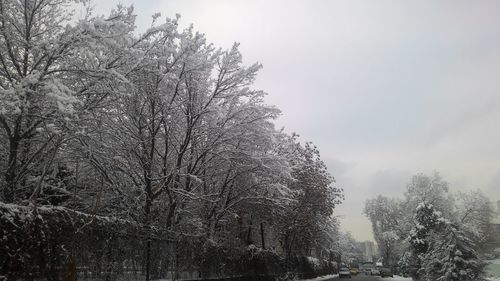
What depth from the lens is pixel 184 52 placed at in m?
16.8

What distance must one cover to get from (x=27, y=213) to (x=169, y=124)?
34.8 ft

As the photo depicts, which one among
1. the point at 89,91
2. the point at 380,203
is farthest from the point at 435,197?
the point at 89,91

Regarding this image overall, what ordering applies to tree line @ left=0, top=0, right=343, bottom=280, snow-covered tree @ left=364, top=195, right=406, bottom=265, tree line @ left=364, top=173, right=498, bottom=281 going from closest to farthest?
tree line @ left=0, top=0, right=343, bottom=280 → tree line @ left=364, top=173, right=498, bottom=281 → snow-covered tree @ left=364, top=195, right=406, bottom=265

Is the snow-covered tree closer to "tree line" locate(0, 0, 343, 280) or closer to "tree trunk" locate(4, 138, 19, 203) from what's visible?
"tree line" locate(0, 0, 343, 280)

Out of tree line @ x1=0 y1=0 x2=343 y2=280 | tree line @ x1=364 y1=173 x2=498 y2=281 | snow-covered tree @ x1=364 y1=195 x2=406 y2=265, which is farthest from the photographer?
Result: snow-covered tree @ x1=364 y1=195 x2=406 y2=265

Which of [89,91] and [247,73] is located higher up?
[247,73]

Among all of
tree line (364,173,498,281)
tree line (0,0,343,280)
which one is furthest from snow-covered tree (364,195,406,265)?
tree line (0,0,343,280)

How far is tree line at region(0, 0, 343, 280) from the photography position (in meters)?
10.6

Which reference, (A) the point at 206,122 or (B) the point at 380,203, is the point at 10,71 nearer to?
(A) the point at 206,122

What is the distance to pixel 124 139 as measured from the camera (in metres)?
17.6

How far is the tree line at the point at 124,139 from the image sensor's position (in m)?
10.6

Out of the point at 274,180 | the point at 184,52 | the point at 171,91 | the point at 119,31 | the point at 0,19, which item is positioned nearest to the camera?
the point at 0,19

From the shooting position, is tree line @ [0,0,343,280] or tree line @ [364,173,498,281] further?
tree line @ [364,173,498,281]

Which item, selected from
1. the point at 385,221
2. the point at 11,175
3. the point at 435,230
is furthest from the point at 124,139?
the point at 385,221
